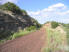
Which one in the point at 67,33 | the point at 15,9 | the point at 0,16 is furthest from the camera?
the point at 15,9

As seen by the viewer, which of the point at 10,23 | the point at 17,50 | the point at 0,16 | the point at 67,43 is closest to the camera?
the point at 17,50

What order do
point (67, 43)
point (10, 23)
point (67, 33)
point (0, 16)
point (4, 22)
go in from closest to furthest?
point (67, 43)
point (67, 33)
point (0, 16)
point (4, 22)
point (10, 23)

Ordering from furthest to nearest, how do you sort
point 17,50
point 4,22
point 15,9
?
1. point 15,9
2. point 4,22
3. point 17,50

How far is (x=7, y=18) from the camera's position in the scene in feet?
72.4

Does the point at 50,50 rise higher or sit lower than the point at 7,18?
lower

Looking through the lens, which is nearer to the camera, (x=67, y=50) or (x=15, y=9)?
(x=67, y=50)

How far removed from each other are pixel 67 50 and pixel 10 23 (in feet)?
58.1

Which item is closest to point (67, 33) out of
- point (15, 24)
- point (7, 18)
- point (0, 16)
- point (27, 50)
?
point (27, 50)

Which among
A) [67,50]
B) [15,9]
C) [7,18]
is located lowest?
[67,50]

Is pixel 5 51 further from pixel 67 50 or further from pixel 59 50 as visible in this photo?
pixel 67 50

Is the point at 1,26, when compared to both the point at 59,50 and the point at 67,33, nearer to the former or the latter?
the point at 67,33

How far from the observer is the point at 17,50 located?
5.10m

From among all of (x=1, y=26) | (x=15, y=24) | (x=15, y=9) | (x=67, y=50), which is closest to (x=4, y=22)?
(x=1, y=26)

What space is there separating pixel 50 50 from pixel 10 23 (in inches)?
701
